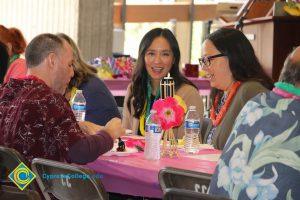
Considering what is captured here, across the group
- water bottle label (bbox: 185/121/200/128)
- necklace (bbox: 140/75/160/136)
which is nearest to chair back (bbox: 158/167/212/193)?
water bottle label (bbox: 185/121/200/128)

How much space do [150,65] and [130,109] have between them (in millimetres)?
342

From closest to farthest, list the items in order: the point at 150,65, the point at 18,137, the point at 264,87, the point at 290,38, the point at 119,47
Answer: the point at 18,137, the point at 264,87, the point at 150,65, the point at 290,38, the point at 119,47

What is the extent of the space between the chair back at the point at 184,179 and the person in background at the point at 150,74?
1.99m

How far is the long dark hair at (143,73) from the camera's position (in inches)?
195

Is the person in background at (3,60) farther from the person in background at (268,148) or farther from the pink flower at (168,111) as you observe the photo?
the person in background at (268,148)

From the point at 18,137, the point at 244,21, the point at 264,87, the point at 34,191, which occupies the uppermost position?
the point at 244,21

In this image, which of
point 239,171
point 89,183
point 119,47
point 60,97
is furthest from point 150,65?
point 119,47

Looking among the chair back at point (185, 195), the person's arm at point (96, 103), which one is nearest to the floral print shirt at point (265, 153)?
the chair back at point (185, 195)

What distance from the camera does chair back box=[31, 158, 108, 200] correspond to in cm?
305

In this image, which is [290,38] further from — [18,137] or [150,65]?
[18,137]

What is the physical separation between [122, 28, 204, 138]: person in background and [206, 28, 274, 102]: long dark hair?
0.74 meters

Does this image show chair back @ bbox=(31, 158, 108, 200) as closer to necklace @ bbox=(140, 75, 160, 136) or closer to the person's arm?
necklace @ bbox=(140, 75, 160, 136)

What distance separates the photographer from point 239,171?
7.96ft

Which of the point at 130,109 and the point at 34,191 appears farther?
the point at 130,109
